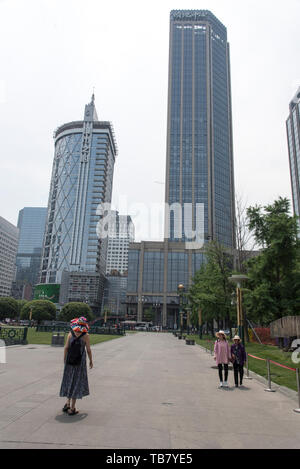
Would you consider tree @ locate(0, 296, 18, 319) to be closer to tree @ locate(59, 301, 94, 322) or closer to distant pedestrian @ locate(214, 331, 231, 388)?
tree @ locate(59, 301, 94, 322)

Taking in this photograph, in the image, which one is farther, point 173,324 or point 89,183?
point 89,183

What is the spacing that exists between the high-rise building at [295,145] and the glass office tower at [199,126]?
26068 mm

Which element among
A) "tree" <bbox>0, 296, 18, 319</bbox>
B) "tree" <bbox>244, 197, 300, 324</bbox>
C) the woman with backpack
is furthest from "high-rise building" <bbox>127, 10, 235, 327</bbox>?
the woman with backpack

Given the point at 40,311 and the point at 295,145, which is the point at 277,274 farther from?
the point at 295,145

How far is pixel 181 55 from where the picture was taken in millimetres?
142625

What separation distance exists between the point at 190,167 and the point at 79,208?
4904cm

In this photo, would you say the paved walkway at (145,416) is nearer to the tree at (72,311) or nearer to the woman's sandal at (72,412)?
the woman's sandal at (72,412)

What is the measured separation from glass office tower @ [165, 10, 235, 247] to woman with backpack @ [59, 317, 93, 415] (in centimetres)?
10909

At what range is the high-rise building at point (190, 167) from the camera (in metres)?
111

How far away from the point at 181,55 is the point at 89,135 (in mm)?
53937

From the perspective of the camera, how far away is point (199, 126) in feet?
436

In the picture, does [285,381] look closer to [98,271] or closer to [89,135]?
[98,271]

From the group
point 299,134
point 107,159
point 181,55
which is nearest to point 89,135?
point 107,159

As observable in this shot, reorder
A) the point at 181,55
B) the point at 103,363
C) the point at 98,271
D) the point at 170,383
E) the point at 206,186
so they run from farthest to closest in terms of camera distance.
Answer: the point at 181,55, the point at 98,271, the point at 206,186, the point at 103,363, the point at 170,383
